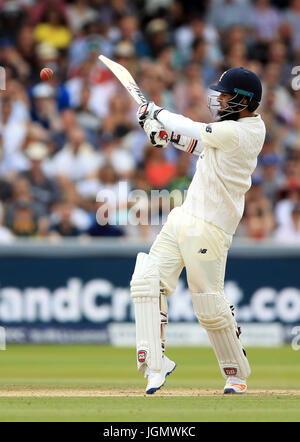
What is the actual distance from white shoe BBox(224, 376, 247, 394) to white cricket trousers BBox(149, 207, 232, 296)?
714 mm

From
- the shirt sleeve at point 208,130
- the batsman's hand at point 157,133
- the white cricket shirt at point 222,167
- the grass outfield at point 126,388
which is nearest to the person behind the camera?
the grass outfield at point 126,388

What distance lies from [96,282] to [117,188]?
1.30 metres

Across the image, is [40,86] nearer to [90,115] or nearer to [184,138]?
[90,115]

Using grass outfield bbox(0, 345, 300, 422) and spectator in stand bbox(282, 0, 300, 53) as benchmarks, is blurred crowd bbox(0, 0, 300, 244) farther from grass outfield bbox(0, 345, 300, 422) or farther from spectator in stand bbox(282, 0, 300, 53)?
grass outfield bbox(0, 345, 300, 422)

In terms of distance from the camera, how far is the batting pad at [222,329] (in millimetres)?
8234

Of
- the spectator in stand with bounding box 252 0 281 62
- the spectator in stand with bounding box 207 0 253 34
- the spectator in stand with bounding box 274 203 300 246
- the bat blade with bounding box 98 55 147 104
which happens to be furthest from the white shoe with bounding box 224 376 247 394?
the spectator in stand with bounding box 207 0 253 34

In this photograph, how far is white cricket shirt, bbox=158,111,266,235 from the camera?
8.16 metres

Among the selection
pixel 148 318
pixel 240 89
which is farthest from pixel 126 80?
pixel 148 318

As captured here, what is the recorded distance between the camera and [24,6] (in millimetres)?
16531

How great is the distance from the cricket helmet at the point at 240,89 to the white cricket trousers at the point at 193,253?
2.97 feet

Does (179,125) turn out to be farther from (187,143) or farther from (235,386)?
(235,386)

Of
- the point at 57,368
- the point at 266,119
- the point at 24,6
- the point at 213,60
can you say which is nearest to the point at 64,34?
the point at 24,6

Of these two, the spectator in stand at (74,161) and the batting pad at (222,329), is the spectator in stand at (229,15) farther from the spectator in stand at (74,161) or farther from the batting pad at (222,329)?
the batting pad at (222,329)

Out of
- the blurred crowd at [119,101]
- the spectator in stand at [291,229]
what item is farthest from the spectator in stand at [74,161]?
the spectator in stand at [291,229]
